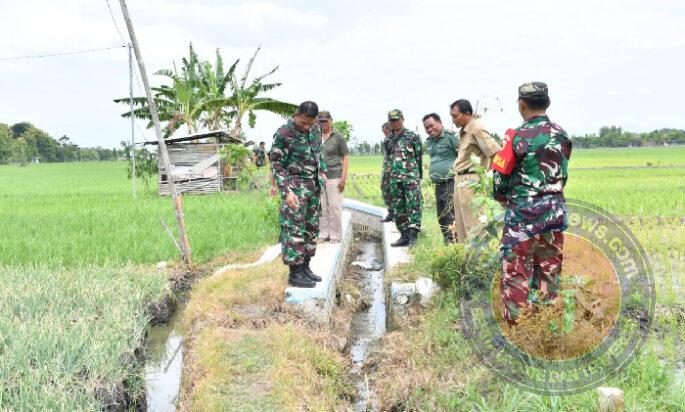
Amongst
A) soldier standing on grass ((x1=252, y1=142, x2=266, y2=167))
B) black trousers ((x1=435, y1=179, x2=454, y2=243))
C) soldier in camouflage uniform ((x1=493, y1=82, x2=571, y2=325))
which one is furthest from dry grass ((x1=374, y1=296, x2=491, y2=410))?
soldier standing on grass ((x1=252, y1=142, x2=266, y2=167))

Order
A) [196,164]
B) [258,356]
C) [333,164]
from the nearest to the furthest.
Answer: [258,356], [333,164], [196,164]

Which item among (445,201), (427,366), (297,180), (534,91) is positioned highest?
(534,91)

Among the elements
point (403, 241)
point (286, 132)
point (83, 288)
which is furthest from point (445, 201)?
point (83, 288)

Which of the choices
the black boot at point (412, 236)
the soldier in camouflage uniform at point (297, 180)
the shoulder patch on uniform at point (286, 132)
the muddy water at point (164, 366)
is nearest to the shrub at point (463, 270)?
the soldier in camouflage uniform at point (297, 180)

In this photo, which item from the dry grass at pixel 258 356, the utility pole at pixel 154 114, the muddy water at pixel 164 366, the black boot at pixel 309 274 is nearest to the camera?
the dry grass at pixel 258 356

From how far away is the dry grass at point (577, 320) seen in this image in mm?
3102

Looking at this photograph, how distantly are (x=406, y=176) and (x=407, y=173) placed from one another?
4 centimetres

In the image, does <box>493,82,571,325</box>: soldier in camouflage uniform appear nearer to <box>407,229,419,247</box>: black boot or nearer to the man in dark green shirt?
the man in dark green shirt

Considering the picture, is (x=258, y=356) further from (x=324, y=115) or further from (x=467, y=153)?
(x=324, y=115)

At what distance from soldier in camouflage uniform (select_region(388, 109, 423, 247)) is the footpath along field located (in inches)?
16.2

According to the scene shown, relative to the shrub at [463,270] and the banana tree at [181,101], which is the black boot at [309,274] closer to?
the shrub at [463,270]

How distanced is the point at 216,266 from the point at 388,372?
148 inches

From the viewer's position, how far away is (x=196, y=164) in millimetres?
15820

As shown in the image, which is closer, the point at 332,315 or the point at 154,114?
the point at 332,315
